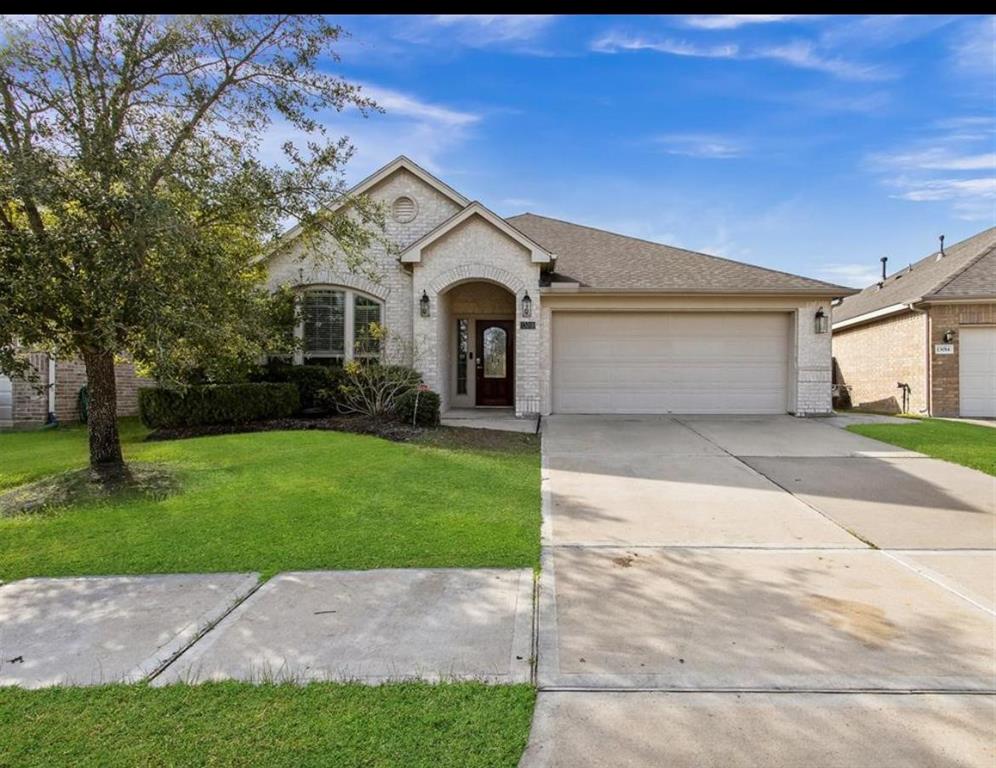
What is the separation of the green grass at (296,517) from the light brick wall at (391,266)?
551 centimetres

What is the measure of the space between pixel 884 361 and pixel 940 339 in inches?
104

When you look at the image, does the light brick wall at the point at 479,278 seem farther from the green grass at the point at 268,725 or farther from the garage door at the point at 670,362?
the green grass at the point at 268,725

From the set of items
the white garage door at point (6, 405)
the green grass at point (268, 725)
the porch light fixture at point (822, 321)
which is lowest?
the green grass at point (268, 725)

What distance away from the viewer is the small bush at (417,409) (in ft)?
36.1

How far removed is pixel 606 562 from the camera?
4.45m

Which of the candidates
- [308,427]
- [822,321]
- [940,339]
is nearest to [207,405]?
[308,427]

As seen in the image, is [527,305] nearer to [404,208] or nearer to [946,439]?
[404,208]

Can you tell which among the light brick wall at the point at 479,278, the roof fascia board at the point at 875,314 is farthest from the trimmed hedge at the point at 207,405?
the roof fascia board at the point at 875,314

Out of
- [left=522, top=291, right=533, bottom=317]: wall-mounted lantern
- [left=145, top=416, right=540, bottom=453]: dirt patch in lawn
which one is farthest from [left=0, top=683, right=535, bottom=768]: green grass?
[left=522, top=291, right=533, bottom=317]: wall-mounted lantern

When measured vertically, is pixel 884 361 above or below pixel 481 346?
below

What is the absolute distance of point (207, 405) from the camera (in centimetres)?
1107

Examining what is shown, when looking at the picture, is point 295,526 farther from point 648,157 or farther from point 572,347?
point 572,347

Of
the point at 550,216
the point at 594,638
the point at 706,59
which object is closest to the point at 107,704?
the point at 594,638

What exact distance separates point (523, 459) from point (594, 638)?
5.29 m
